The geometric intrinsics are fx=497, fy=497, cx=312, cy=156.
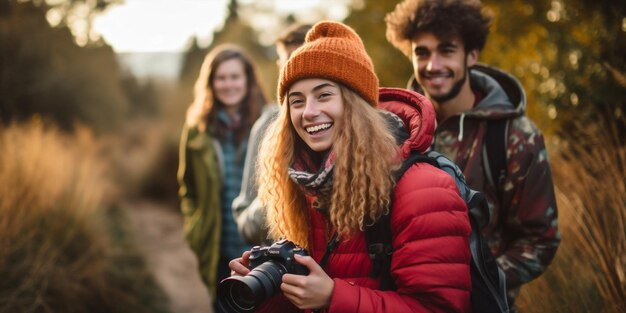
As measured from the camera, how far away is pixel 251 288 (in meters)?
1.56

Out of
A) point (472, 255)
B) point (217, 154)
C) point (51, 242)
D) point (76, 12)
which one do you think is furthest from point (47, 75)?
point (472, 255)

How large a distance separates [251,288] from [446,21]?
5.75 ft

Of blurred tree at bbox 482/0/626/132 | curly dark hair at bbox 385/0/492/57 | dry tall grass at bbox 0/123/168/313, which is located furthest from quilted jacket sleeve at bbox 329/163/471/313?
dry tall grass at bbox 0/123/168/313


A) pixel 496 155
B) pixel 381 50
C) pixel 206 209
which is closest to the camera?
pixel 496 155

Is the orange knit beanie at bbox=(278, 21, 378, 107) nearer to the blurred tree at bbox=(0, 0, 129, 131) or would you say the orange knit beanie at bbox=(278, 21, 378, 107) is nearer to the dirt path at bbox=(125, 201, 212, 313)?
the dirt path at bbox=(125, 201, 212, 313)

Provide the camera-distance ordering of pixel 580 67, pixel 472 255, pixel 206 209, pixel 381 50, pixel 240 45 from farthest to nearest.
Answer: pixel 240 45 → pixel 381 50 → pixel 206 209 → pixel 580 67 → pixel 472 255

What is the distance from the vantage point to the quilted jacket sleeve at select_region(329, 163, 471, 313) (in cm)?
161

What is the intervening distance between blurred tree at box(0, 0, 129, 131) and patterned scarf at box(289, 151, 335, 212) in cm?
731

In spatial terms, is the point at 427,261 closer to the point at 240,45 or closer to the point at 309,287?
the point at 309,287

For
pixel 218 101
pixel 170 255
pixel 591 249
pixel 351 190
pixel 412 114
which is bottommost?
pixel 170 255

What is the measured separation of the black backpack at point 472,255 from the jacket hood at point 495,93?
71 cm

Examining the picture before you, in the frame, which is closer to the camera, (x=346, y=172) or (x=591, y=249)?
(x=346, y=172)

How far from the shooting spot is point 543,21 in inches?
179

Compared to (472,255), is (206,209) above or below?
below
